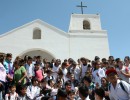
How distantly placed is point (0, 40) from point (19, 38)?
143 cm

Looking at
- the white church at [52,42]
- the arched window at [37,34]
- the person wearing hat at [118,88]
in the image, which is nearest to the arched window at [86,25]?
the white church at [52,42]

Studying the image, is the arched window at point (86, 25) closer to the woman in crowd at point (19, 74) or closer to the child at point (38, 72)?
the child at point (38, 72)

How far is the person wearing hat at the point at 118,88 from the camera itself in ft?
16.5

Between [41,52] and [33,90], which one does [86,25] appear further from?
[33,90]

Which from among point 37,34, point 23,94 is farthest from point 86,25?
point 23,94

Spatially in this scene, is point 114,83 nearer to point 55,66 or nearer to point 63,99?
point 63,99

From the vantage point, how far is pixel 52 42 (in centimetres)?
1947

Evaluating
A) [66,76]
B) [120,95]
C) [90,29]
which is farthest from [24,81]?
[90,29]

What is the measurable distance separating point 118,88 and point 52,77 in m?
4.95

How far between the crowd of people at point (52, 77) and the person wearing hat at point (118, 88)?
0.54 m

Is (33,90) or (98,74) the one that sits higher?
(98,74)

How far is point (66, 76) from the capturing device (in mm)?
9633

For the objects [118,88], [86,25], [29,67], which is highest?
[86,25]

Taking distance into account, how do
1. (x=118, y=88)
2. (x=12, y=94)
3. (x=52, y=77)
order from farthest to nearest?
(x=52, y=77), (x=12, y=94), (x=118, y=88)
